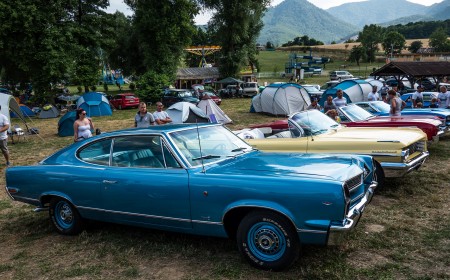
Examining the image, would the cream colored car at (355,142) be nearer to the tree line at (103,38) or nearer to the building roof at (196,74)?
the tree line at (103,38)

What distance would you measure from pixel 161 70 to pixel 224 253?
3600 centimetres

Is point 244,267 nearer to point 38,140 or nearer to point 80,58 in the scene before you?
point 38,140

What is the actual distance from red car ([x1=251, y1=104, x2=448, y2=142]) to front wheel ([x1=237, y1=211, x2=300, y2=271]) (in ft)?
18.2

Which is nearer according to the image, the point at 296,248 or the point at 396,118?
the point at 296,248

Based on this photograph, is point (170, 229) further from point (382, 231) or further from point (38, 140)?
point (38, 140)

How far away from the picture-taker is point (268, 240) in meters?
3.98

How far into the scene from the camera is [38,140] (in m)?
16.1

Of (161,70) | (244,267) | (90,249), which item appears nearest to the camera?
(244,267)

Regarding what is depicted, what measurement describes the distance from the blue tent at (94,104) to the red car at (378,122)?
58.3 feet

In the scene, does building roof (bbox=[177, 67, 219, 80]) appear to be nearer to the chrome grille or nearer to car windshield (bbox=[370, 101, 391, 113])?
car windshield (bbox=[370, 101, 391, 113])

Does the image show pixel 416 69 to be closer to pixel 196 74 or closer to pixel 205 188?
pixel 205 188

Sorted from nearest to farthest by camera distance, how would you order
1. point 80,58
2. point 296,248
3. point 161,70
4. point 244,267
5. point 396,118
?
point 296,248 → point 244,267 → point 396,118 → point 80,58 → point 161,70

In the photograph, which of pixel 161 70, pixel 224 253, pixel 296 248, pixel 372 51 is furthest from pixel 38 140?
pixel 372 51

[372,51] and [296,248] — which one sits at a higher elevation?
[372,51]
